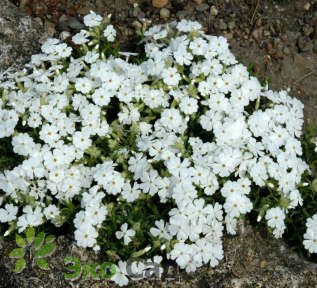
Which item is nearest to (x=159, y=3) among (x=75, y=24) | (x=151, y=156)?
(x=75, y=24)

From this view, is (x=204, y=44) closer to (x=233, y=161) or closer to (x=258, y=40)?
(x=233, y=161)

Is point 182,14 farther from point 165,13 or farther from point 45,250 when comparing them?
point 45,250

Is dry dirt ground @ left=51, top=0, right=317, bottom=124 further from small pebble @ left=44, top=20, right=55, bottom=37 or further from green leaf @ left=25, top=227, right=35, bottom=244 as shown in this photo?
green leaf @ left=25, top=227, right=35, bottom=244

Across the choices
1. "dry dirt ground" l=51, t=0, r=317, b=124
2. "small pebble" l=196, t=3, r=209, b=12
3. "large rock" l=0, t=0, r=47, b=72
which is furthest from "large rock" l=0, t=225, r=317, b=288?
"small pebble" l=196, t=3, r=209, b=12

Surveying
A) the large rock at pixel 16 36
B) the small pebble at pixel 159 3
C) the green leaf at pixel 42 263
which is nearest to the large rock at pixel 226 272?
the green leaf at pixel 42 263

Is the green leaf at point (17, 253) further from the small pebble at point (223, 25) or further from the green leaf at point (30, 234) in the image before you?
the small pebble at point (223, 25)

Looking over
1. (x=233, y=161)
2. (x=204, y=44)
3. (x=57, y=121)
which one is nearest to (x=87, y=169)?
(x=57, y=121)
